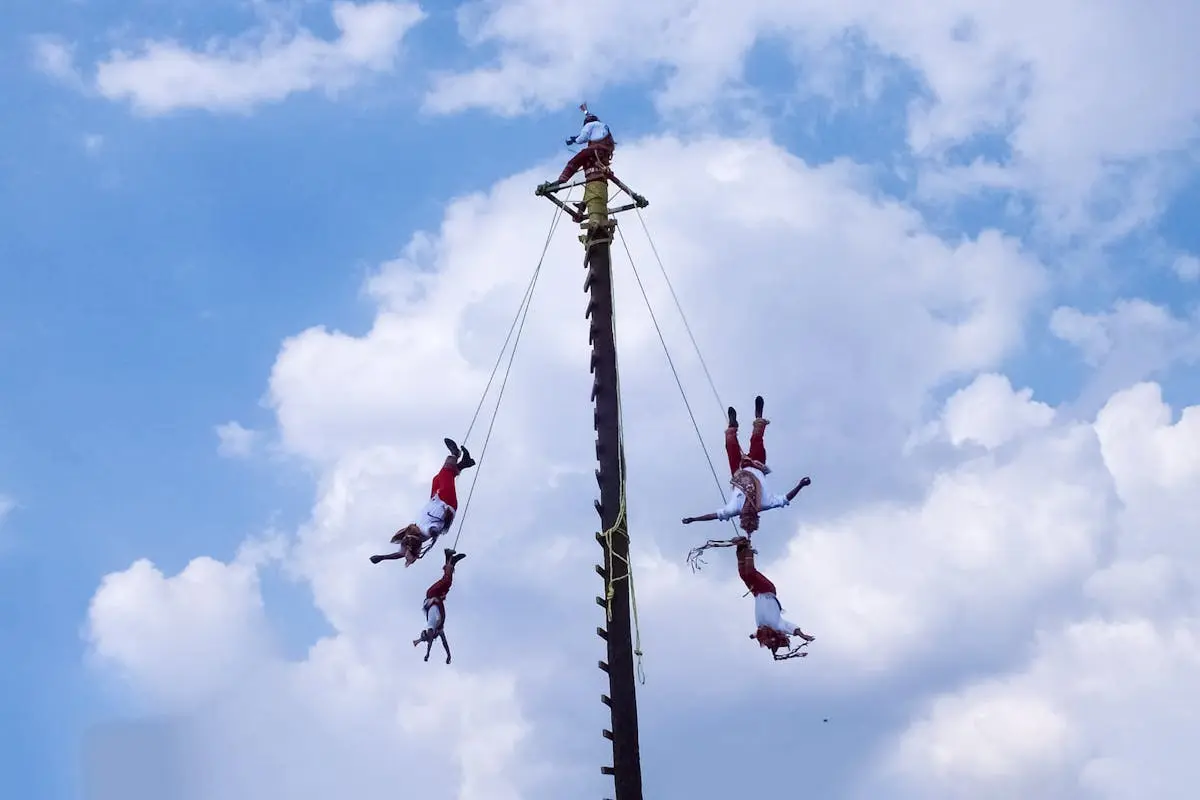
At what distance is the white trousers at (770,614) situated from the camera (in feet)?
59.5

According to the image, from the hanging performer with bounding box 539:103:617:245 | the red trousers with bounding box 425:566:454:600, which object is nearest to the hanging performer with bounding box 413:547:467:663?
the red trousers with bounding box 425:566:454:600

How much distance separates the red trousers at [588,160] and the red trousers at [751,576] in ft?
20.5

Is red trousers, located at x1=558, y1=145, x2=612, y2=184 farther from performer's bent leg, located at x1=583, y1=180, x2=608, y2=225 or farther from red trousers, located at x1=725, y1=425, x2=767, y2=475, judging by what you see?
red trousers, located at x1=725, y1=425, x2=767, y2=475

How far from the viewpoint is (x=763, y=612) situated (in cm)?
1822

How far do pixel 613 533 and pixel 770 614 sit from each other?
2.57 m

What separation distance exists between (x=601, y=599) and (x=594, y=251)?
17.6 ft

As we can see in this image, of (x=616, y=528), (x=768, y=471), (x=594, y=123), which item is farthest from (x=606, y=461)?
(x=594, y=123)

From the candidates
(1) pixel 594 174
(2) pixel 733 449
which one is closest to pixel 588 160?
(1) pixel 594 174

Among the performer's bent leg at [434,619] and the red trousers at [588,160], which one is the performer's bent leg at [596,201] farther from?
the performer's bent leg at [434,619]

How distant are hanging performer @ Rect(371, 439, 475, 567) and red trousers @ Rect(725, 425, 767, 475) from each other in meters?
4.13

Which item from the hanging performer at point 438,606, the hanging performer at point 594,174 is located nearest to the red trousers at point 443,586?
the hanging performer at point 438,606

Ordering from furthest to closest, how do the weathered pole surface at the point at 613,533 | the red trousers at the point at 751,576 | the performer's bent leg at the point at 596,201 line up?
1. the performer's bent leg at the point at 596,201
2. the red trousers at the point at 751,576
3. the weathered pole surface at the point at 613,533

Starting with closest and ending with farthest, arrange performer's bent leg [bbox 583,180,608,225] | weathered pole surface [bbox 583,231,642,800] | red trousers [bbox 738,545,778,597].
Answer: weathered pole surface [bbox 583,231,642,800], red trousers [bbox 738,545,778,597], performer's bent leg [bbox 583,180,608,225]

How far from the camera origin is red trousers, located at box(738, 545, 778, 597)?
18.3 m
